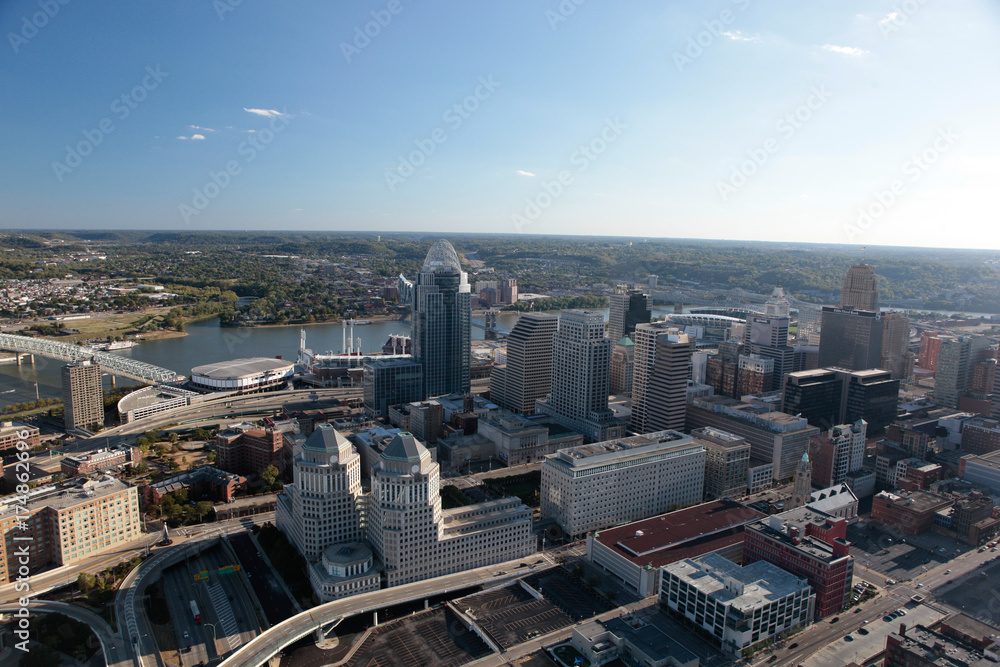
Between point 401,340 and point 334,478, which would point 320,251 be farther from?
point 334,478

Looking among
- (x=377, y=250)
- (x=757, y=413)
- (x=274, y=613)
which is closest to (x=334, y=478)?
(x=274, y=613)

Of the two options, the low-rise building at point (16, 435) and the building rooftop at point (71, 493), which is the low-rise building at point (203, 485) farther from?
the low-rise building at point (16, 435)

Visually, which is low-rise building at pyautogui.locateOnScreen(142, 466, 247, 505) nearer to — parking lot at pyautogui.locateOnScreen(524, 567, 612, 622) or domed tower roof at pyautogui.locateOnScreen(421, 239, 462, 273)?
parking lot at pyautogui.locateOnScreen(524, 567, 612, 622)

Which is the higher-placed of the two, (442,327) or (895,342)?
(442,327)

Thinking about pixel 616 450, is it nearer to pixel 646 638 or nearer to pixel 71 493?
pixel 646 638

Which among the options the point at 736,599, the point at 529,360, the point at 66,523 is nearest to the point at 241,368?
the point at 529,360

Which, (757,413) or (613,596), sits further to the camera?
(757,413)

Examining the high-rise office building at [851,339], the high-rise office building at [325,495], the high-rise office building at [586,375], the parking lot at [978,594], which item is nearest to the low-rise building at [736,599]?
the parking lot at [978,594]
